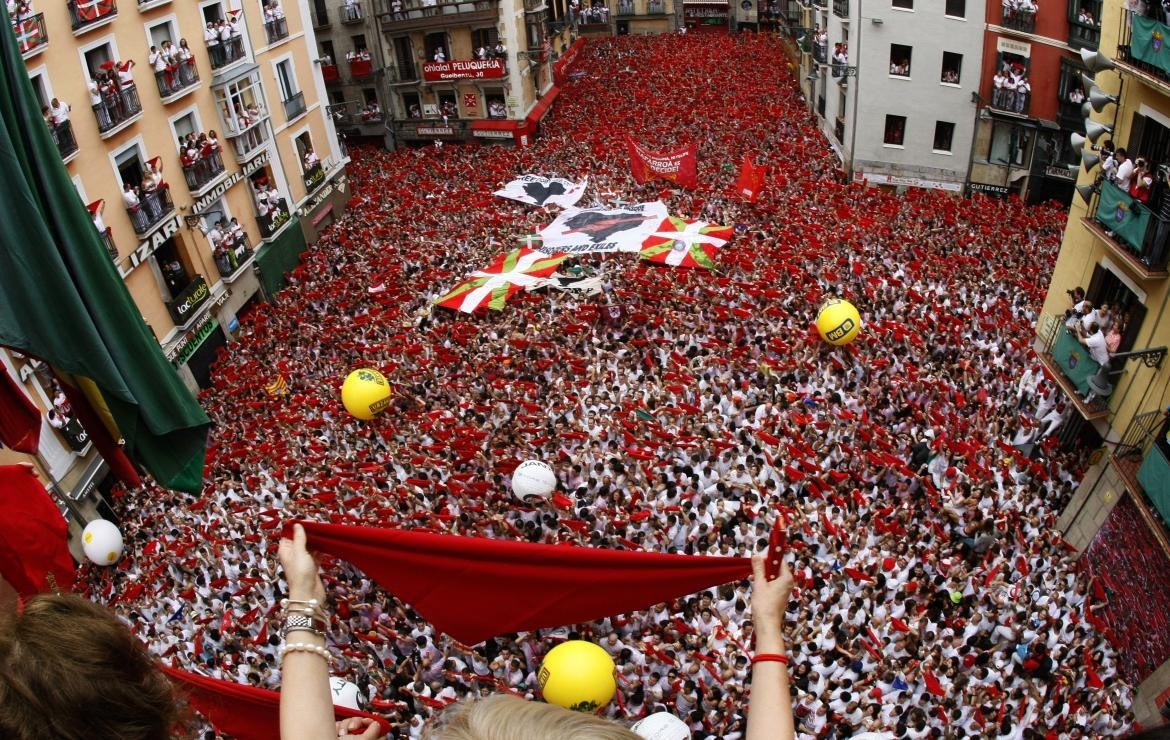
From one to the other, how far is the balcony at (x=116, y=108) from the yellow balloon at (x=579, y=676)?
1704cm

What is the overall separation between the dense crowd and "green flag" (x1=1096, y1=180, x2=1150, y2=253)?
3924 mm

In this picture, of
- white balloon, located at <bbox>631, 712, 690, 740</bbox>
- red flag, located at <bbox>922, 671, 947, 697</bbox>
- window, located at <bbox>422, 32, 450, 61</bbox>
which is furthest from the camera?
window, located at <bbox>422, 32, 450, 61</bbox>

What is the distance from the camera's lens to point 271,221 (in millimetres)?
25672

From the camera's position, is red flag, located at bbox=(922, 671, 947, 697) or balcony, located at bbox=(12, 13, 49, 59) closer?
red flag, located at bbox=(922, 671, 947, 697)

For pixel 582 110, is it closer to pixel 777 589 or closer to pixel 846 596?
pixel 846 596

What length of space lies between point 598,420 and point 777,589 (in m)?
12.1

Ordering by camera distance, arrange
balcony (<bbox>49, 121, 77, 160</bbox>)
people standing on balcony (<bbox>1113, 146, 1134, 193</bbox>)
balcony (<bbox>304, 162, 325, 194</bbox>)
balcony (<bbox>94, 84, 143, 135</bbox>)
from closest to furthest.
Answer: people standing on balcony (<bbox>1113, 146, 1134, 193</bbox>), balcony (<bbox>49, 121, 77, 160</bbox>), balcony (<bbox>94, 84, 143, 135</bbox>), balcony (<bbox>304, 162, 325, 194</bbox>)

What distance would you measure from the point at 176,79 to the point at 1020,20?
79.4ft

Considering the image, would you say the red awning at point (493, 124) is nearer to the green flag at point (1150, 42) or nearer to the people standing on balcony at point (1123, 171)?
the people standing on balcony at point (1123, 171)

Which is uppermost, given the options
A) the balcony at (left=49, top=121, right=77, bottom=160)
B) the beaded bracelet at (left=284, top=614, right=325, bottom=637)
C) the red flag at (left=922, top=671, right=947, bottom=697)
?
the beaded bracelet at (left=284, top=614, right=325, bottom=637)

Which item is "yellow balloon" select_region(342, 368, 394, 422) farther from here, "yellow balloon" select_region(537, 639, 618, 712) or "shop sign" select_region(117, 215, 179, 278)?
"yellow balloon" select_region(537, 639, 618, 712)

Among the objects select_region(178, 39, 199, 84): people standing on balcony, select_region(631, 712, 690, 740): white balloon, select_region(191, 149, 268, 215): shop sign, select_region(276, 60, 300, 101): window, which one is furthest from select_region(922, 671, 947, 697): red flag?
select_region(276, 60, 300, 101): window

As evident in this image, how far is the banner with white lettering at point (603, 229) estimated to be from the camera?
23438mm

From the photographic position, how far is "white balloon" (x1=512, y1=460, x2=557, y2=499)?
1334cm
